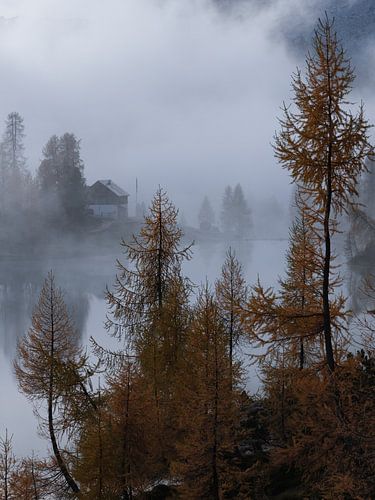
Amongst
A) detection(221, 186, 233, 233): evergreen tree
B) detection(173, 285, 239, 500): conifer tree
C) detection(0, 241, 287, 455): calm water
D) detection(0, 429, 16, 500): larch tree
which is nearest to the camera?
detection(173, 285, 239, 500): conifer tree

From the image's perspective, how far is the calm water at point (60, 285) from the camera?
2417cm

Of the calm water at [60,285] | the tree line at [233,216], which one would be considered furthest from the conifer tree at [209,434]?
the tree line at [233,216]

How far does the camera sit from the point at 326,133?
→ 11.0 metres

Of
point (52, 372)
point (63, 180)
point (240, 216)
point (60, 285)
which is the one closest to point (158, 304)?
point (52, 372)

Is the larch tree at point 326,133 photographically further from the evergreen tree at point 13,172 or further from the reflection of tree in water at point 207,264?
the evergreen tree at point 13,172

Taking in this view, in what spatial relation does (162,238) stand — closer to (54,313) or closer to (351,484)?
(54,313)

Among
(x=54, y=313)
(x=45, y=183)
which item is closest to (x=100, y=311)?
(x=54, y=313)

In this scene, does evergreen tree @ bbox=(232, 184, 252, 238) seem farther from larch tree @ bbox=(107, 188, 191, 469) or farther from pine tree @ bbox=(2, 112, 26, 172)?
larch tree @ bbox=(107, 188, 191, 469)

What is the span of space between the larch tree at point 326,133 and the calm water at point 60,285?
56.1ft

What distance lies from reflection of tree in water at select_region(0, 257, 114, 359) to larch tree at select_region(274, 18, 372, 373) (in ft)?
66.7

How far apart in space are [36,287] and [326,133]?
152 feet

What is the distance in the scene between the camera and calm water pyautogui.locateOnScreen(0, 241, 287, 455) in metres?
24.2

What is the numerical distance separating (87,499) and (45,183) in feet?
236

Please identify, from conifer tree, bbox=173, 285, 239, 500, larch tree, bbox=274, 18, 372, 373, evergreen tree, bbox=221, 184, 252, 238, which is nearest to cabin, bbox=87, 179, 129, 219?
evergreen tree, bbox=221, 184, 252, 238
